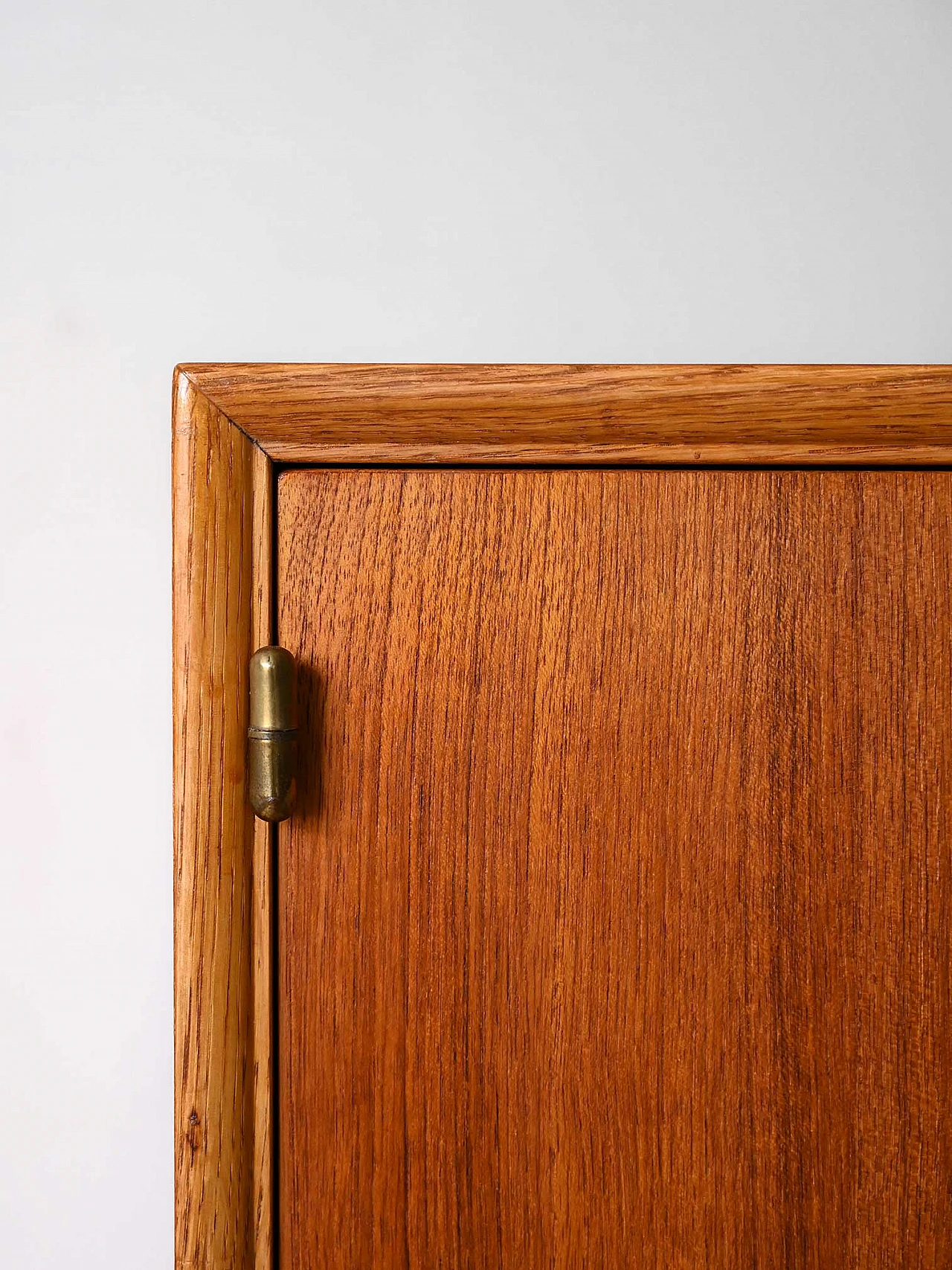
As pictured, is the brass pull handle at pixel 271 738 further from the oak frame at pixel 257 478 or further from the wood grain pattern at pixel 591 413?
the wood grain pattern at pixel 591 413

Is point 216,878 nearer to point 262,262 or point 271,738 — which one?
point 271,738

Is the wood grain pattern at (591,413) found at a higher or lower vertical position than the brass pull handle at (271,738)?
higher

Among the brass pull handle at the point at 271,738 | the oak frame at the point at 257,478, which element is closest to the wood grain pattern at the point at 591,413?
the oak frame at the point at 257,478

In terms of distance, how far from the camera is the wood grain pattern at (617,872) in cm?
47

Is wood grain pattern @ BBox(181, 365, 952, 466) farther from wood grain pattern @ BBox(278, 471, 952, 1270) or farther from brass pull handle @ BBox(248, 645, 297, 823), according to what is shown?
brass pull handle @ BBox(248, 645, 297, 823)

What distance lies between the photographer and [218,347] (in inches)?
19.5

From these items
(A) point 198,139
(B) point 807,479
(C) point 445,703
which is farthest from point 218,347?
(B) point 807,479

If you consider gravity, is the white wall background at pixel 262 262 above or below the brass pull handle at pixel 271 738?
above

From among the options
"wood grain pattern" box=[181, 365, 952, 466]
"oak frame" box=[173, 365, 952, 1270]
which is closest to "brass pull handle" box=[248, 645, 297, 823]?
"oak frame" box=[173, 365, 952, 1270]

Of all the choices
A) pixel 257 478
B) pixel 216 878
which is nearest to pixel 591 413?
pixel 257 478

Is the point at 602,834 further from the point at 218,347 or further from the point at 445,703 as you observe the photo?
the point at 218,347

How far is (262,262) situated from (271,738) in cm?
32

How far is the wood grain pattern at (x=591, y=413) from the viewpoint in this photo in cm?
45

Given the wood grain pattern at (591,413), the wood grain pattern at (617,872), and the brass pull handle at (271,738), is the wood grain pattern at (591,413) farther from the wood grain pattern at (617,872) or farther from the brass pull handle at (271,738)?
the brass pull handle at (271,738)
